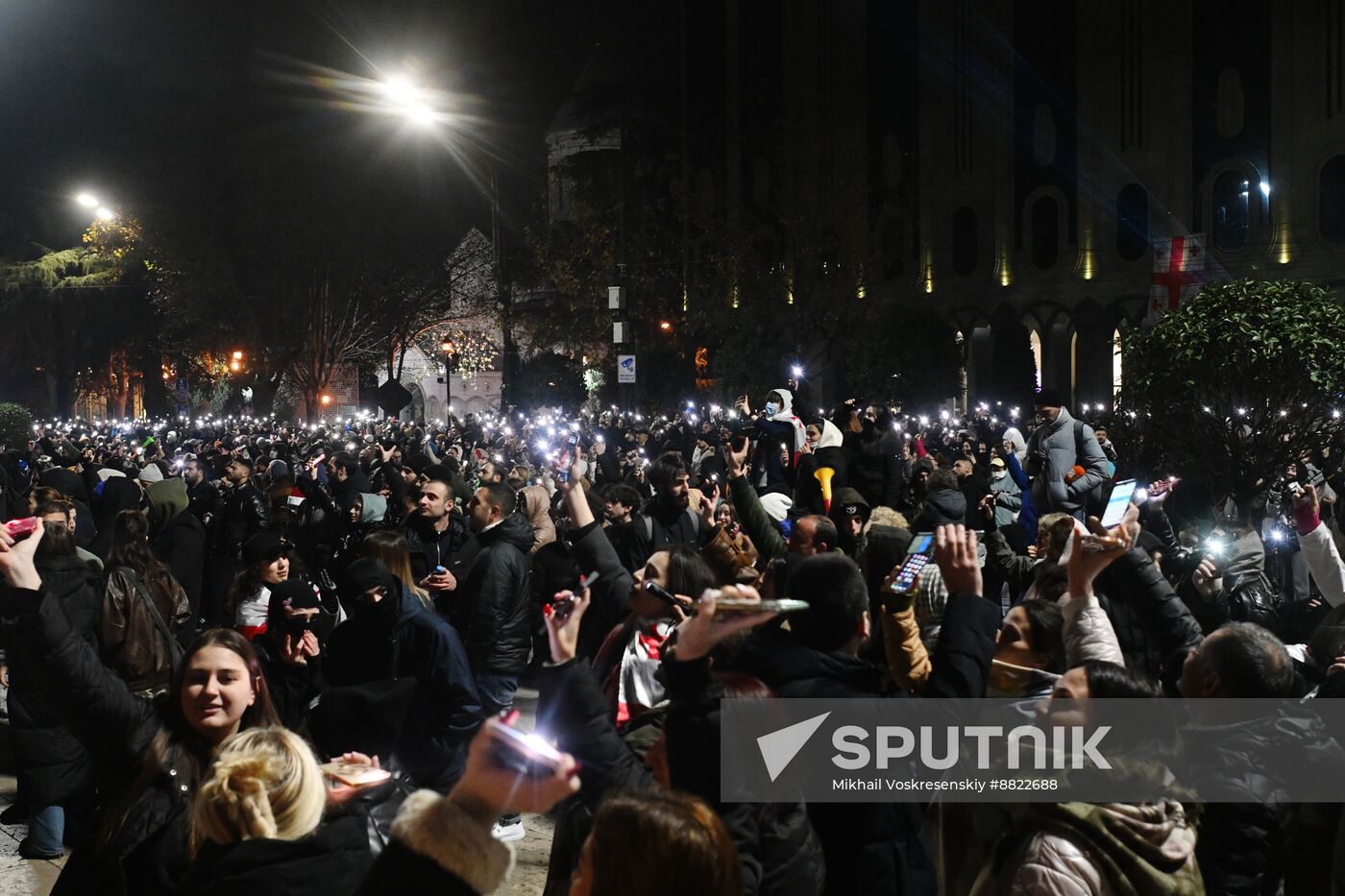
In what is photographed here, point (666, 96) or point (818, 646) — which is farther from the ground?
point (666, 96)

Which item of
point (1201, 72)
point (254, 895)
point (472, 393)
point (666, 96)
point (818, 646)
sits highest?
point (666, 96)

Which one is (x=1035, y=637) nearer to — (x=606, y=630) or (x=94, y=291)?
(x=606, y=630)

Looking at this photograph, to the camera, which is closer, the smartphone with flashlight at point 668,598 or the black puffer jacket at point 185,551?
the smartphone with flashlight at point 668,598

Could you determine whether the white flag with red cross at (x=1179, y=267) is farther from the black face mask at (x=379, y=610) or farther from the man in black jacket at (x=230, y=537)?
the black face mask at (x=379, y=610)

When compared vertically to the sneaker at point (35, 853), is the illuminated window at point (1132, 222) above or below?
above

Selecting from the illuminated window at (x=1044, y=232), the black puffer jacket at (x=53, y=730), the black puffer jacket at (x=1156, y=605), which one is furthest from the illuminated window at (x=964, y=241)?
the black puffer jacket at (x=53, y=730)

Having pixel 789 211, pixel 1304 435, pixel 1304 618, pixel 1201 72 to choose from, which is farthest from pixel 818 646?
pixel 1201 72

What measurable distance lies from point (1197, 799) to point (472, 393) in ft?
291

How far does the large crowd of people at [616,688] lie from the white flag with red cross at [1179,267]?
1191 inches

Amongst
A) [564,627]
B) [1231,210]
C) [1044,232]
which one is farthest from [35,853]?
[1044,232]

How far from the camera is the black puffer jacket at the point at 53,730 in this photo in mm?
6105

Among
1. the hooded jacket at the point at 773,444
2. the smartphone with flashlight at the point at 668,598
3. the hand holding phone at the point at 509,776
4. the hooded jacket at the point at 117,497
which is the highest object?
the hooded jacket at the point at 773,444

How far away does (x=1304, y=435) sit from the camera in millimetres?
12109

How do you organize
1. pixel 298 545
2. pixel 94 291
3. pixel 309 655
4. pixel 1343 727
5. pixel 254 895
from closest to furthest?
pixel 254 895, pixel 1343 727, pixel 309 655, pixel 298 545, pixel 94 291
